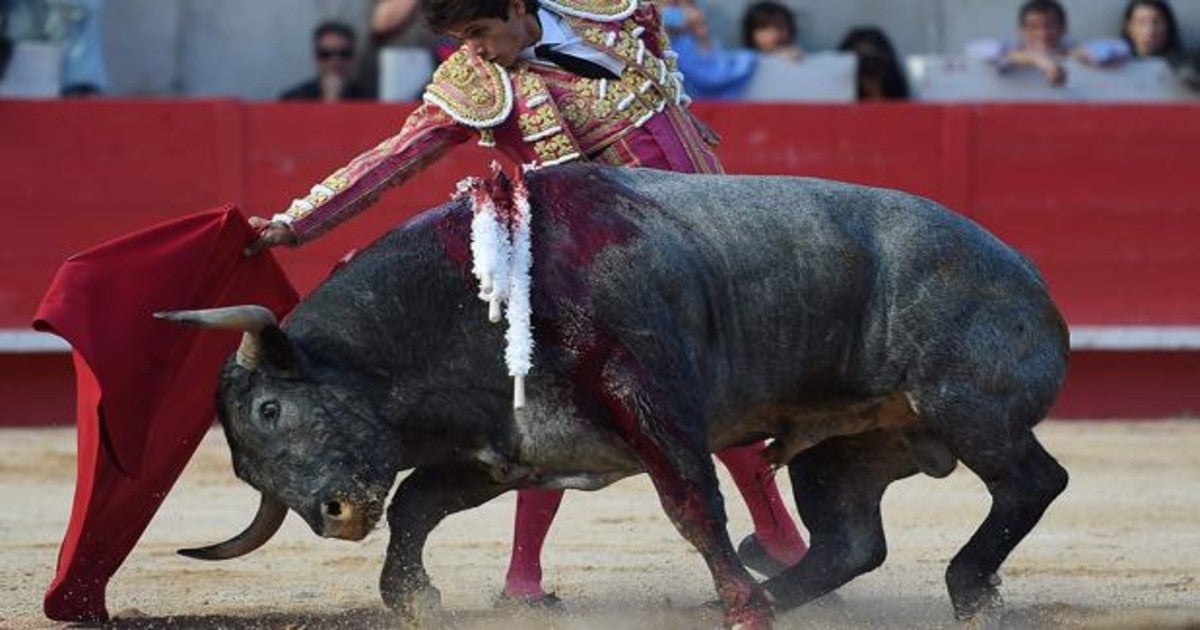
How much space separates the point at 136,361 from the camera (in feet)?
13.9

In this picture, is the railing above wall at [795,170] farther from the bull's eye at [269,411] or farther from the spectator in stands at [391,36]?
the bull's eye at [269,411]

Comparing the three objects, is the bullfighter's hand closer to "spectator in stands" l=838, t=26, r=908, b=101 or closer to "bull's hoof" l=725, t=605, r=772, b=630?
"bull's hoof" l=725, t=605, r=772, b=630

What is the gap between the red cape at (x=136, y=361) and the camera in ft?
13.7

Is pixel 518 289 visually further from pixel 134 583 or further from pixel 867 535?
pixel 134 583

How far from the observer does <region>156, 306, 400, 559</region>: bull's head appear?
12.9 feet

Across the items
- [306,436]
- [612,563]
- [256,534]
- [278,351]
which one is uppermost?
[278,351]

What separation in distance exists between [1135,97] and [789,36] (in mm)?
1282

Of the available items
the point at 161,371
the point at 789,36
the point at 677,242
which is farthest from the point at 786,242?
the point at 789,36

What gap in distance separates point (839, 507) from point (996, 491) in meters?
0.29

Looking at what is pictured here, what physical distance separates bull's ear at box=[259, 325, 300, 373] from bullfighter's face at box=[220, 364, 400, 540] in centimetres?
2

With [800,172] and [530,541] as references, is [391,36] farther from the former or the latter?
[530,541]

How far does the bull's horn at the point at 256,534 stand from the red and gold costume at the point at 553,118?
0.48 meters

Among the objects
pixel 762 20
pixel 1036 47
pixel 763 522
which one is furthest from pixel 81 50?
pixel 763 522

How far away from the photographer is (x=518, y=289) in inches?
154
